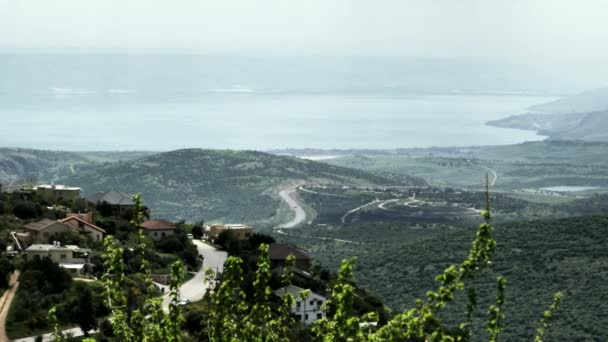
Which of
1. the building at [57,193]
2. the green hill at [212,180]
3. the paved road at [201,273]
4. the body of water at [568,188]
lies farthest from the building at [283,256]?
the body of water at [568,188]

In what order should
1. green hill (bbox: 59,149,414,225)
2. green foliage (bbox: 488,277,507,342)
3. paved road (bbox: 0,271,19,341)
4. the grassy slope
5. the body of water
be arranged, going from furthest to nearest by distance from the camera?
1. the body of water
2. green hill (bbox: 59,149,414,225)
3. the grassy slope
4. paved road (bbox: 0,271,19,341)
5. green foliage (bbox: 488,277,507,342)

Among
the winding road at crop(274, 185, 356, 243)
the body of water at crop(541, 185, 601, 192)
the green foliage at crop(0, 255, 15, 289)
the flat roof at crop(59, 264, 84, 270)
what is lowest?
the body of water at crop(541, 185, 601, 192)

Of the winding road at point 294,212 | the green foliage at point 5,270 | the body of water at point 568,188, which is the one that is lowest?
the body of water at point 568,188

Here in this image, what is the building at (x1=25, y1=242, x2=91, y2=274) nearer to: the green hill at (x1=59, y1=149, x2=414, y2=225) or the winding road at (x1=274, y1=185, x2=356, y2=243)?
the winding road at (x1=274, y1=185, x2=356, y2=243)

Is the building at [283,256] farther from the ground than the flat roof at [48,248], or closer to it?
closer to it

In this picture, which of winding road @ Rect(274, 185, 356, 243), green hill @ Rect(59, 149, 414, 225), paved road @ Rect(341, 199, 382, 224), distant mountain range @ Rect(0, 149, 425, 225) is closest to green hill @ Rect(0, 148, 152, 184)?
distant mountain range @ Rect(0, 149, 425, 225)

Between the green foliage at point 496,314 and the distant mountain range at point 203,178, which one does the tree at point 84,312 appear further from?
the distant mountain range at point 203,178
